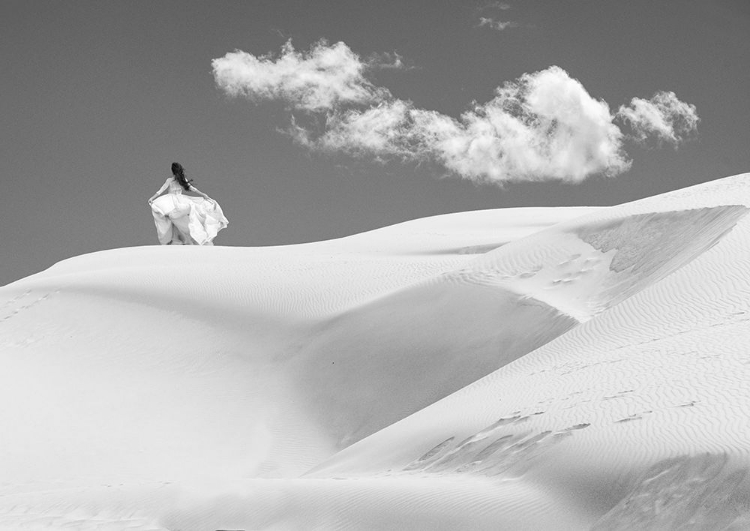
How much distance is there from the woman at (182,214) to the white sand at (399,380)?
5.15ft

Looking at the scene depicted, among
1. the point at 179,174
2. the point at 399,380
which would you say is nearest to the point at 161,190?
the point at 179,174

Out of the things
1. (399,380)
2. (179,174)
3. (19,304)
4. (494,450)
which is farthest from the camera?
(179,174)

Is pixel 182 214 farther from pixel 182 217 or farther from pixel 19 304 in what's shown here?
pixel 19 304

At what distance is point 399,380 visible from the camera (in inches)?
428

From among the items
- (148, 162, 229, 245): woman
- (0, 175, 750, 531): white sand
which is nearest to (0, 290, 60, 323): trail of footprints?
(0, 175, 750, 531): white sand

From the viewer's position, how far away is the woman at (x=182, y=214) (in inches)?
715

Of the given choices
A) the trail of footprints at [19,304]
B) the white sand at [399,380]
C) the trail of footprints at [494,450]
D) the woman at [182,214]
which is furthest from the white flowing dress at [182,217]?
the trail of footprints at [494,450]

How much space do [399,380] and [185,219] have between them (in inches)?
334

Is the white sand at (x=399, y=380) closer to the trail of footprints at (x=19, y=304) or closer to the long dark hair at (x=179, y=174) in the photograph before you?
the trail of footprints at (x=19, y=304)

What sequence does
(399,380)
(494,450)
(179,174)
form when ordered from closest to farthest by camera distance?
(494,450), (399,380), (179,174)

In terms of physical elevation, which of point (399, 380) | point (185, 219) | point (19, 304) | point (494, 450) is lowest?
point (494, 450)

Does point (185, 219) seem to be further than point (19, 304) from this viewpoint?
Yes

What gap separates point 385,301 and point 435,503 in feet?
19.9

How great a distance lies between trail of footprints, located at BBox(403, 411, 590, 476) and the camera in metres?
6.26
